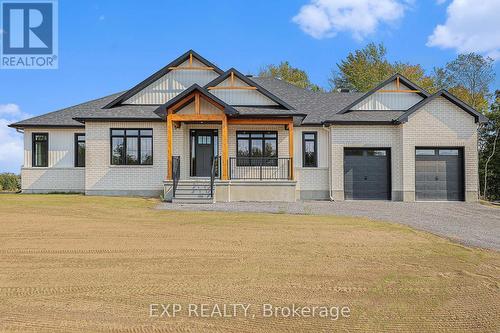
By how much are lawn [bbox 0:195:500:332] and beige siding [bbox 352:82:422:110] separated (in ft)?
36.9

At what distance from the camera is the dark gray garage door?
1859 centimetres

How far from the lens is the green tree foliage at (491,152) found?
1121 inches

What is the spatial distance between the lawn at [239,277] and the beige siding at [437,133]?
30.7ft

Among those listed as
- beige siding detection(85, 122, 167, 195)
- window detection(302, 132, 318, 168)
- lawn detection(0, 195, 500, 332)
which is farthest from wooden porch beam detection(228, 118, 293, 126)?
lawn detection(0, 195, 500, 332)

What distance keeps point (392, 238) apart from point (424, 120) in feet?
37.5

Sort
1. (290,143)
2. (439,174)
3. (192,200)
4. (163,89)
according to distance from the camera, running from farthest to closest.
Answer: (163,89) → (439,174) → (290,143) → (192,200)

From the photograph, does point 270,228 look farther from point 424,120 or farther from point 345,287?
point 424,120

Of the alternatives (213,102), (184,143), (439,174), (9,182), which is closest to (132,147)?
(184,143)

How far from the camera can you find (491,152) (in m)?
28.7

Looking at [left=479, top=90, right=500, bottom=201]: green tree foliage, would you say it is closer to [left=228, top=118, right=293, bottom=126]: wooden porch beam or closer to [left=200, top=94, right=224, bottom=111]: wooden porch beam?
[left=228, top=118, right=293, bottom=126]: wooden porch beam

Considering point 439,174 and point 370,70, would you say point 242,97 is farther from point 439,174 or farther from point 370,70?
point 370,70

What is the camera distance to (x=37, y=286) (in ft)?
17.1

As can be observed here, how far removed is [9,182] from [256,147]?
19.9 m

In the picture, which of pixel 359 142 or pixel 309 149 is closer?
pixel 359 142
